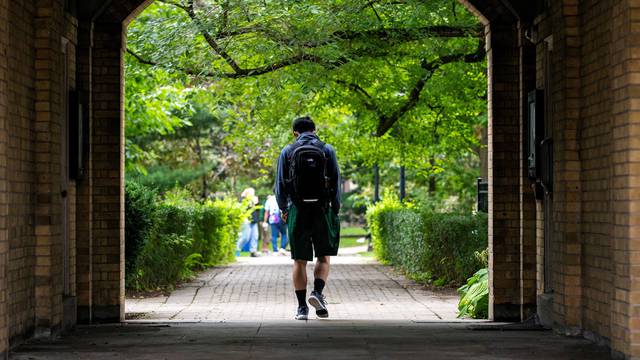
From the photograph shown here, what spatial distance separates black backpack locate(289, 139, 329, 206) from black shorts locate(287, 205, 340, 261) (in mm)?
100

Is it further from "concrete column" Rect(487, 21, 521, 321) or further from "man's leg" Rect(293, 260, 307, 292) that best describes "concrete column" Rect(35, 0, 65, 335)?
"concrete column" Rect(487, 21, 521, 321)

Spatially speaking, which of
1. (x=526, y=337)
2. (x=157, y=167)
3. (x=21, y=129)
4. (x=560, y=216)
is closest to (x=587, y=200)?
(x=560, y=216)

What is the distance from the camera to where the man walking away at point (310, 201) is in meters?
10.0

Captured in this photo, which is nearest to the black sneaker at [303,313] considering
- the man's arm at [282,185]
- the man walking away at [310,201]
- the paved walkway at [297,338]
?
the man walking away at [310,201]

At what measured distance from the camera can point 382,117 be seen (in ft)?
63.6

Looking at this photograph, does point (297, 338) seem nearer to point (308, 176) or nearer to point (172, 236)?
point (308, 176)

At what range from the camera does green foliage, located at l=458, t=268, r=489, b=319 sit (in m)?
11.3

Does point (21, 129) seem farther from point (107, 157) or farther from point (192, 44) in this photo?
point (192, 44)

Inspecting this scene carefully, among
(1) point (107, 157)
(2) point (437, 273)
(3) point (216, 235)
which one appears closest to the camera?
(1) point (107, 157)

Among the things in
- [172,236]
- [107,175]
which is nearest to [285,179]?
[107,175]

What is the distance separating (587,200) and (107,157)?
457 centimetres

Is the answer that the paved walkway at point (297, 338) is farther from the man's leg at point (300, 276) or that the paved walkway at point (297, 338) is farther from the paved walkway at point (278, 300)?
the man's leg at point (300, 276)

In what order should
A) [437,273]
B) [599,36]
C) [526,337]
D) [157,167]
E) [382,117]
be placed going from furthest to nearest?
[157,167] → [382,117] → [437,273] → [526,337] → [599,36]

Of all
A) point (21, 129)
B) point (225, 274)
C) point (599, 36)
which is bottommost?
point (225, 274)
